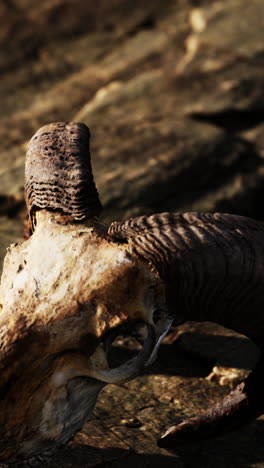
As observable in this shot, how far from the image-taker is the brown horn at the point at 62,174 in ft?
11.4

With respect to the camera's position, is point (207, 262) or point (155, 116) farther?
point (155, 116)

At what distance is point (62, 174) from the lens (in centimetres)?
357

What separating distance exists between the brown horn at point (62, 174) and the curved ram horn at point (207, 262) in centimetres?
31

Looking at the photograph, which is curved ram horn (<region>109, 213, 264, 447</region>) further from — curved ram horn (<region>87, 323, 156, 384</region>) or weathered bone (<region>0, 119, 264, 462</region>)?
curved ram horn (<region>87, 323, 156, 384</region>)

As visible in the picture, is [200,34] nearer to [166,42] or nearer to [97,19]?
[166,42]

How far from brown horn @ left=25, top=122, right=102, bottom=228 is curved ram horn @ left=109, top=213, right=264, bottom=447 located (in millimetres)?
311

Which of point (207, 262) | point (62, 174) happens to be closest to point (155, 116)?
point (62, 174)

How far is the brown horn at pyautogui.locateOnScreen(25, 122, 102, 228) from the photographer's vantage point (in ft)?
11.4

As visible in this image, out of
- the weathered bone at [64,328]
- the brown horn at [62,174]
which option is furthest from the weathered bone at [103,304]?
the brown horn at [62,174]

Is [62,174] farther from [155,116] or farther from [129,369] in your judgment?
[155,116]

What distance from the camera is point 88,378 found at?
3088mm

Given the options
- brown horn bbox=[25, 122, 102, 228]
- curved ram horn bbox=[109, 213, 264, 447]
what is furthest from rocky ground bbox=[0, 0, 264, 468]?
brown horn bbox=[25, 122, 102, 228]

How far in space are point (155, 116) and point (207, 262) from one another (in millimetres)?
4340

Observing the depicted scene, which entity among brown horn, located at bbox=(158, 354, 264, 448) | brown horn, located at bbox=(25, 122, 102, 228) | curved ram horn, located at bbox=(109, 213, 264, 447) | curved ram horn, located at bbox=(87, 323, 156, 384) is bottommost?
brown horn, located at bbox=(158, 354, 264, 448)
